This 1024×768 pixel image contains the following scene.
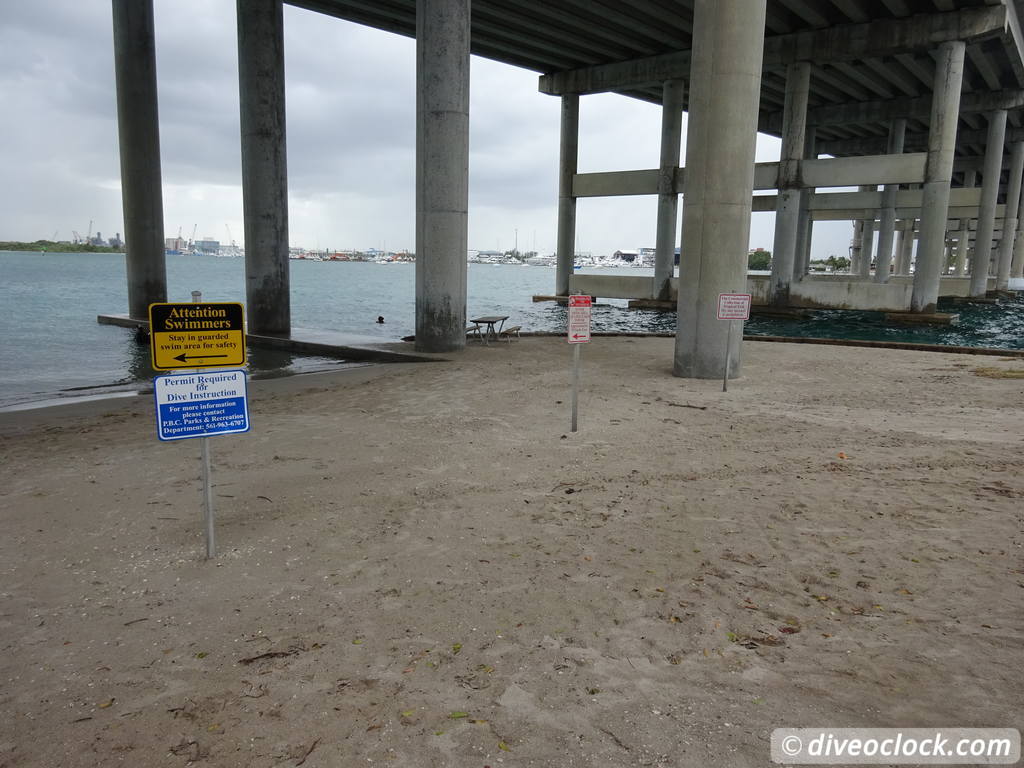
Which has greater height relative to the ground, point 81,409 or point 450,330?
point 450,330

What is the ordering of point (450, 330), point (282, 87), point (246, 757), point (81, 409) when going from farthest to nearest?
point (282, 87), point (450, 330), point (81, 409), point (246, 757)

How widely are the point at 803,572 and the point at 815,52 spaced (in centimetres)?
3754

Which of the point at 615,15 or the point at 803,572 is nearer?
the point at 803,572

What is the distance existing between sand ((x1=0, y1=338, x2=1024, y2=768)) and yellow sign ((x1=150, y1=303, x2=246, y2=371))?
154 centimetres

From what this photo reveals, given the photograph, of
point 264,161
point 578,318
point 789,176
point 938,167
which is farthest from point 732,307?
point 789,176

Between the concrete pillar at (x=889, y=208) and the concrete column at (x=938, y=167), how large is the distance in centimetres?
1557

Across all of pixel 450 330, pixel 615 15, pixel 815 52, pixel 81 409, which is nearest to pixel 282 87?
pixel 450 330

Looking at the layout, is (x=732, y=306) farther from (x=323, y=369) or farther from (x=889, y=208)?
(x=889, y=208)

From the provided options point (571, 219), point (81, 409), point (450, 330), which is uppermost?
point (571, 219)

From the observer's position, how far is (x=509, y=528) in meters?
6.12

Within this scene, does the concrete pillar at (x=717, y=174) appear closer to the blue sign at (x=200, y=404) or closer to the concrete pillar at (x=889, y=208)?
the blue sign at (x=200, y=404)

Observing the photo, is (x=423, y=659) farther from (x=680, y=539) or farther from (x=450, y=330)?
(x=450, y=330)

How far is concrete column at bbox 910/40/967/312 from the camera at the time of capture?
3338cm

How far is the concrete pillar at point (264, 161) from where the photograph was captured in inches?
832
